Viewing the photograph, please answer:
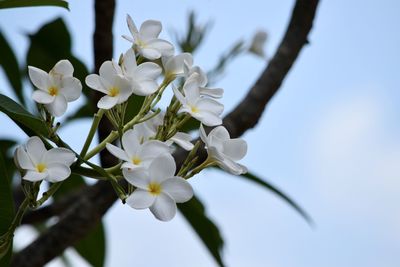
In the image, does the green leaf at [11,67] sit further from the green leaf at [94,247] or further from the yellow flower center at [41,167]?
the yellow flower center at [41,167]

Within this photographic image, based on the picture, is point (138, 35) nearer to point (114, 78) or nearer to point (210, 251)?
point (114, 78)

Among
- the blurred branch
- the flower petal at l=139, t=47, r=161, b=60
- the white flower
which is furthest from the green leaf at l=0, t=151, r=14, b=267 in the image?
the white flower

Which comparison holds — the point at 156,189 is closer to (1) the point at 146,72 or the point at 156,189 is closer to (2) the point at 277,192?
(1) the point at 146,72

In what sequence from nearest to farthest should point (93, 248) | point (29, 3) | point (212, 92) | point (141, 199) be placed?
1. point (141, 199)
2. point (212, 92)
3. point (29, 3)
4. point (93, 248)

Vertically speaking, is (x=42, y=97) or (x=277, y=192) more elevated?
(x=42, y=97)

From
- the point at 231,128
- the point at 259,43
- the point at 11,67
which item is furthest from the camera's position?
the point at 259,43

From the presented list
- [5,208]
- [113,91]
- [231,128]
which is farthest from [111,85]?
[231,128]

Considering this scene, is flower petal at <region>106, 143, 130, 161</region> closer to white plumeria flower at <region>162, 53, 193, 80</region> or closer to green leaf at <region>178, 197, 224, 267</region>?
white plumeria flower at <region>162, 53, 193, 80</region>

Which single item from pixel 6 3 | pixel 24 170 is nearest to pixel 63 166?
pixel 24 170
